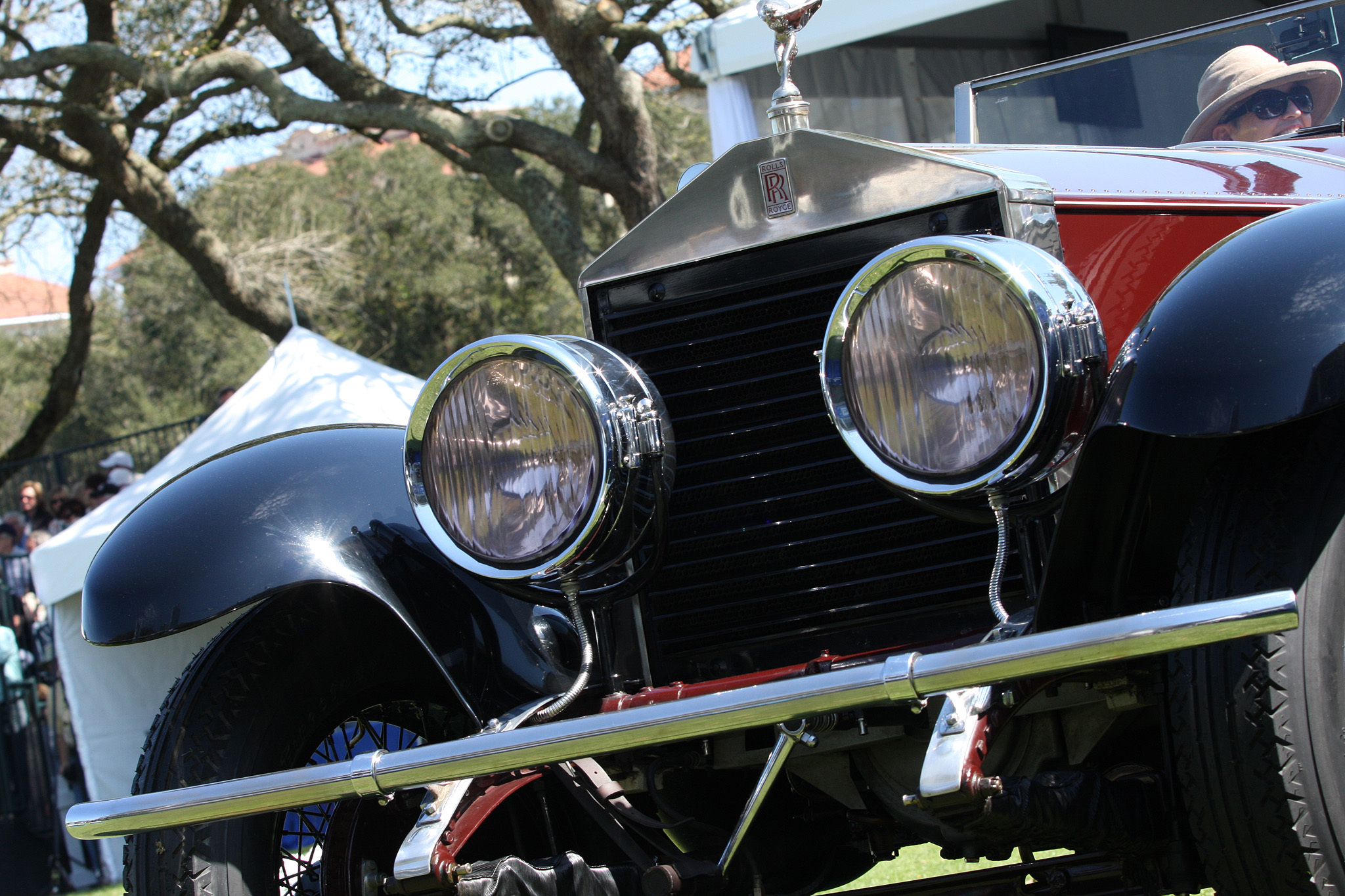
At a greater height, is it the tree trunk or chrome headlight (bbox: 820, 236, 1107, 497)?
the tree trunk

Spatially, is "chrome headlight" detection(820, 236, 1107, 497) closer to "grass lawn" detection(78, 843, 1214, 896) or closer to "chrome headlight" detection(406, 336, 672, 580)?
"chrome headlight" detection(406, 336, 672, 580)

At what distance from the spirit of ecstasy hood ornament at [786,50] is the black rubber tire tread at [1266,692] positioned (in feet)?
3.21

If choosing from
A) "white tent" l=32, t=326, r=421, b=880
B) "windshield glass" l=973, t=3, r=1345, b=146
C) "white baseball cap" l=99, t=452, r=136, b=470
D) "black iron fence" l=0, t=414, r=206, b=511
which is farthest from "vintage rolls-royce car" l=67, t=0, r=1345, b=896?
"black iron fence" l=0, t=414, r=206, b=511

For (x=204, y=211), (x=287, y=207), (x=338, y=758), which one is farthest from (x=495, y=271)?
(x=338, y=758)

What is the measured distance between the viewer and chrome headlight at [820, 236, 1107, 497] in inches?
66.6

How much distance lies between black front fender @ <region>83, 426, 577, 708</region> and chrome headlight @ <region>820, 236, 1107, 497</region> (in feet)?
2.49

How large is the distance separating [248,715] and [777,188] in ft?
4.17

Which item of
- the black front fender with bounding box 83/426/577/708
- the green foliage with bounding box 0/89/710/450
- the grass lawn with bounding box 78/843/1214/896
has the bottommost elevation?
the grass lawn with bounding box 78/843/1214/896

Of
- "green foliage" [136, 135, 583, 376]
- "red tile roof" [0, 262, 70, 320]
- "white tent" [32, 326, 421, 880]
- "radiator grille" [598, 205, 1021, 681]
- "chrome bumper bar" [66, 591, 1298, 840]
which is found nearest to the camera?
"chrome bumper bar" [66, 591, 1298, 840]

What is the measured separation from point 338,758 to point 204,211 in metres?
15.9

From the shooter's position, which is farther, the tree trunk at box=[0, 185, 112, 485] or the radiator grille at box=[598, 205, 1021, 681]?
the tree trunk at box=[0, 185, 112, 485]

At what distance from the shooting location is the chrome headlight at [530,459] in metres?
1.94

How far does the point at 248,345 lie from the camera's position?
20.3 m

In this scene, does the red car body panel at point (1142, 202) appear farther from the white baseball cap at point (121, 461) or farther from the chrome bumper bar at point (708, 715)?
the white baseball cap at point (121, 461)
